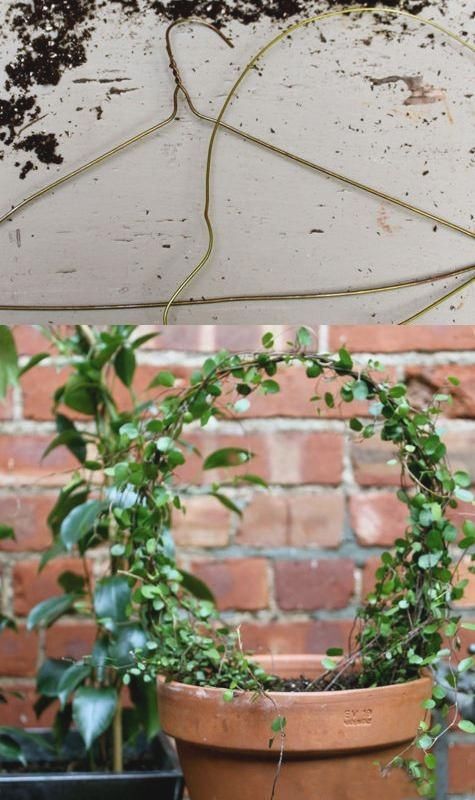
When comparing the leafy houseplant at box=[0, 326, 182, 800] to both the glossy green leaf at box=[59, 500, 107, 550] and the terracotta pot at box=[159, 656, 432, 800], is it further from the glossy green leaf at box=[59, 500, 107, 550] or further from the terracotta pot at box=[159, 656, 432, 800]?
the terracotta pot at box=[159, 656, 432, 800]

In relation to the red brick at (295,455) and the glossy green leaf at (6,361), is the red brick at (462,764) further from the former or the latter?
the glossy green leaf at (6,361)

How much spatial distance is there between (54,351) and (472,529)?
1.93 feet

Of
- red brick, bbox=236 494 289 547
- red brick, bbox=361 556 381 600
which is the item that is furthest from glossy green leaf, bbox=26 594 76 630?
red brick, bbox=361 556 381 600

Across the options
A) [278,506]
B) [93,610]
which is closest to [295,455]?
[278,506]

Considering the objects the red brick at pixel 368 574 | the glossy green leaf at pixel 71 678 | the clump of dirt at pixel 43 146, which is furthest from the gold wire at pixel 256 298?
the red brick at pixel 368 574

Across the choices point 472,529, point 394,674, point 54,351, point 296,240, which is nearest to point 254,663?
point 394,674

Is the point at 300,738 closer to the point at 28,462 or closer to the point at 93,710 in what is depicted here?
the point at 93,710

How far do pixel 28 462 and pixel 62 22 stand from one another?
0.58 m

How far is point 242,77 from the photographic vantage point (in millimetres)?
669

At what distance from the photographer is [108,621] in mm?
812

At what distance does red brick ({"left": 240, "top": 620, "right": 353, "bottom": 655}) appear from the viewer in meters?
1.11

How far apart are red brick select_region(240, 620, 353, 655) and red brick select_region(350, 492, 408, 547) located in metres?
0.10

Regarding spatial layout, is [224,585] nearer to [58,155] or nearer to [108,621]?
[108,621]

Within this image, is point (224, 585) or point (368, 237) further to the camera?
point (224, 585)
